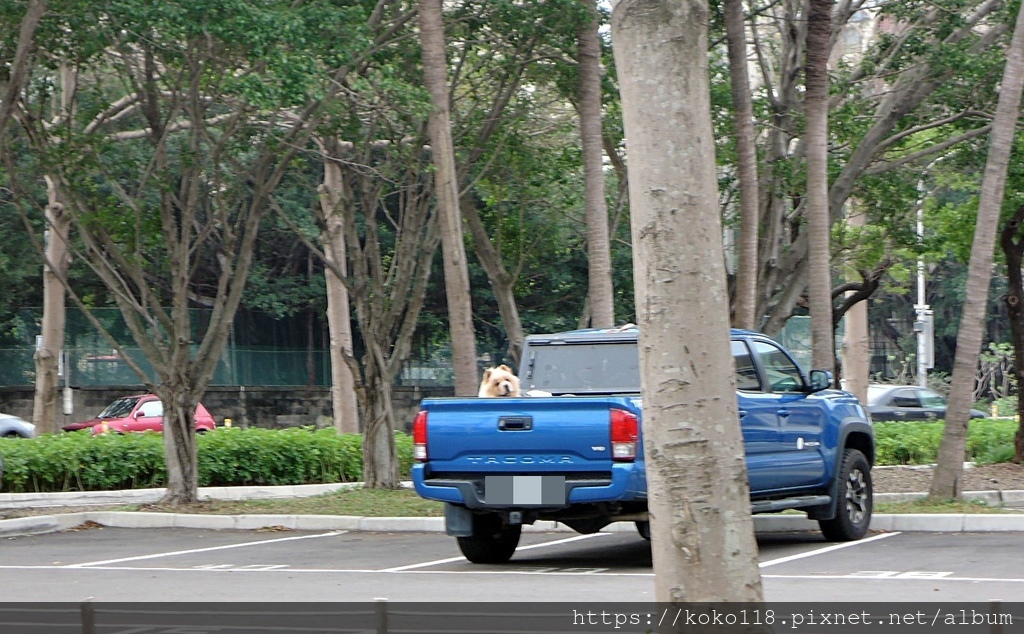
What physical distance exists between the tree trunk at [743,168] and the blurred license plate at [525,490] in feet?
26.9

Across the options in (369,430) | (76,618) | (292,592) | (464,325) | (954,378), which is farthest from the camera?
(369,430)

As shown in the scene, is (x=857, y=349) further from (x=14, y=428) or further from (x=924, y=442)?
(x=14, y=428)

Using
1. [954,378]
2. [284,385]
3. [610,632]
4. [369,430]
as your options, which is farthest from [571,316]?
[610,632]

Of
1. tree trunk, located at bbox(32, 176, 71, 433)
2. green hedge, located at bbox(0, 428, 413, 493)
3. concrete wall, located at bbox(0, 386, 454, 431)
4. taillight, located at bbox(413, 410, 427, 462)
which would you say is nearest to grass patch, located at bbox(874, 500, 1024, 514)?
taillight, located at bbox(413, 410, 427, 462)

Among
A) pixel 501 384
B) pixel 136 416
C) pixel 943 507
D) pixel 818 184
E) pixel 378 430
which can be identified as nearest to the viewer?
pixel 501 384

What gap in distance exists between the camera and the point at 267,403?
4125 cm

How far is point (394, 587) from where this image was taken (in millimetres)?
9727

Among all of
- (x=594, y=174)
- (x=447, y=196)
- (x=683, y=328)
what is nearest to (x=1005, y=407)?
(x=594, y=174)

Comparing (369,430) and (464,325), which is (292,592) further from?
(369,430)

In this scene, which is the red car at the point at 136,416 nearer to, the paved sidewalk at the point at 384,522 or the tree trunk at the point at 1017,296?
the paved sidewalk at the point at 384,522

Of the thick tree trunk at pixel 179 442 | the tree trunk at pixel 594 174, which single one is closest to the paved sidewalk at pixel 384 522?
the thick tree trunk at pixel 179 442

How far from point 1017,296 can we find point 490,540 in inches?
450

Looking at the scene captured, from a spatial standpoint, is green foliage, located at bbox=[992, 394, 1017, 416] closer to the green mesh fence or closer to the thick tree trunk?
the green mesh fence

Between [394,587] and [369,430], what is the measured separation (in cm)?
839
